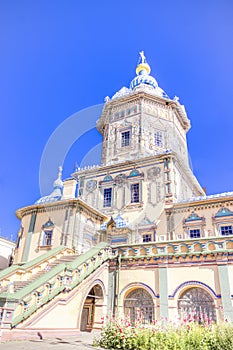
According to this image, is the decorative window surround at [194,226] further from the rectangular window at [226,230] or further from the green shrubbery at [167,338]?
the green shrubbery at [167,338]

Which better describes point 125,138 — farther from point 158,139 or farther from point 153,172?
point 153,172

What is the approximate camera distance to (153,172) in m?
22.3

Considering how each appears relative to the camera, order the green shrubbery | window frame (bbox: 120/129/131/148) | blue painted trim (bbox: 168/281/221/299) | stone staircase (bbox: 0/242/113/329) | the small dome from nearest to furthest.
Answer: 1. the green shrubbery
2. stone staircase (bbox: 0/242/113/329)
3. blue painted trim (bbox: 168/281/221/299)
4. window frame (bbox: 120/129/131/148)
5. the small dome

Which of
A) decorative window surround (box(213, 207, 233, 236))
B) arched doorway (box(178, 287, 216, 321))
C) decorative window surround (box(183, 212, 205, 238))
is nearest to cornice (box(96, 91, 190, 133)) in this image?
decorative window surround (box(183, 212, 205, 238))

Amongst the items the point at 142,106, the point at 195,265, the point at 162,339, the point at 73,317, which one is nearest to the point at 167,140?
the point at 142,106

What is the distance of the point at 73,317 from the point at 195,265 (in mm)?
5875

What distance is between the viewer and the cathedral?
37.3 ft

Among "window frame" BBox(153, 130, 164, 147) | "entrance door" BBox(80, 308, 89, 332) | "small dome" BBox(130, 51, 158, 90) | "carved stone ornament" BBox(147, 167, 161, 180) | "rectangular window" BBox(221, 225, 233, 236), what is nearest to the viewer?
"entrance door" BBox(80, 308, 89, 332)

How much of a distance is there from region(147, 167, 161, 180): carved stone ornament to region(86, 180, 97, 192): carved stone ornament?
5.05m

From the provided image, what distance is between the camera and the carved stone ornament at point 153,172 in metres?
22.1

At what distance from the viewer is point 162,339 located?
7.89 m

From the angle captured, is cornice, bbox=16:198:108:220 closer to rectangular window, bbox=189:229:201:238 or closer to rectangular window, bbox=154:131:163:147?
rectangular window, bbox=189:229:201:238

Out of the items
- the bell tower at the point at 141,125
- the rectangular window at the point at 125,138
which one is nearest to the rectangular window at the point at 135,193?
the bell tower at the point at 141,125

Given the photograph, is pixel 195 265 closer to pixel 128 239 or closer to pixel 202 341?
pixel 202 341
